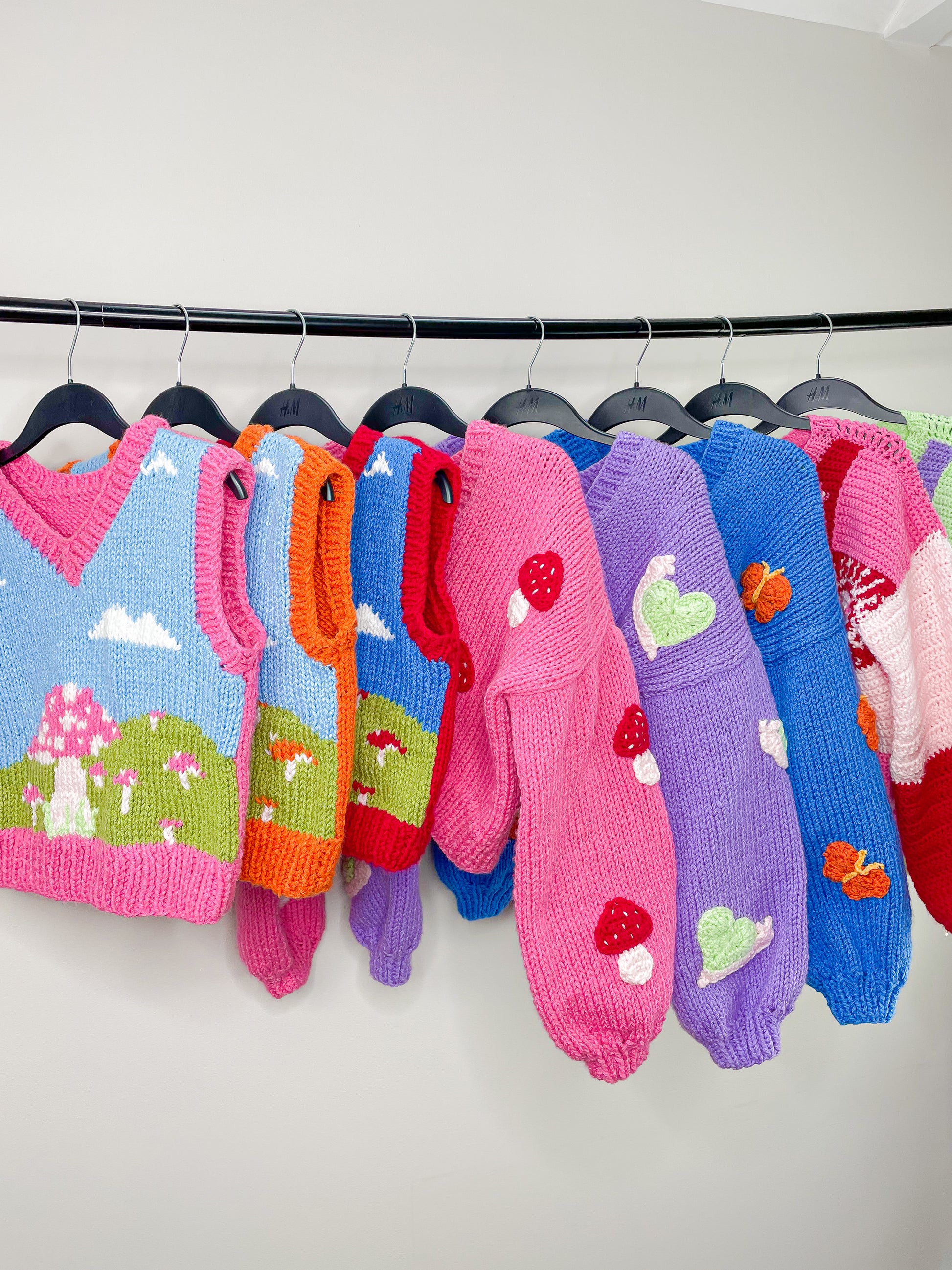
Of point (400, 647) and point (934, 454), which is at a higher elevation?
point (934, 454)

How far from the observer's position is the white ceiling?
1.40m

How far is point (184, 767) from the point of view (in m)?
0.87

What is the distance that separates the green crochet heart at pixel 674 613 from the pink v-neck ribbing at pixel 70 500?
49cm

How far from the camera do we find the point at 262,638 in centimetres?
86

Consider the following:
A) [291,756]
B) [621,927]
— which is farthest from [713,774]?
[291,756]

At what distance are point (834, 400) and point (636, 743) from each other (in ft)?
1.77

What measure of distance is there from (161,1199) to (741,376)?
4.31ft

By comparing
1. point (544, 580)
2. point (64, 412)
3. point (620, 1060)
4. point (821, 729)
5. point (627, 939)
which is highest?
point (64, 412)

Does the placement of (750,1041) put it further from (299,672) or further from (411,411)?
(411,411)

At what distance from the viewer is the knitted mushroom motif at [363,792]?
0.99m

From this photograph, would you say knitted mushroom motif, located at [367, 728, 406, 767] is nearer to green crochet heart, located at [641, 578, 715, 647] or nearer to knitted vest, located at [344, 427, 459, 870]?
knitted vest, located at [344, 427, 459, 870]

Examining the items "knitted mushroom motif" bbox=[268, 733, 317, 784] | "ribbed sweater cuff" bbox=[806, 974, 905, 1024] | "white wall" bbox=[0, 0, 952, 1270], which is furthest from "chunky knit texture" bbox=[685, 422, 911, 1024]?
"knitted mushroom motif" bbox=[268, 733, 317, 784]

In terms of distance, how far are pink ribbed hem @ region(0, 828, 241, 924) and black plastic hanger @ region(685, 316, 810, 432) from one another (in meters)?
0.73

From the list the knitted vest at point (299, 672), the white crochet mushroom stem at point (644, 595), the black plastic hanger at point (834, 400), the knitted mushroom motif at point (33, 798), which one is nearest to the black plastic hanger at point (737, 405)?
the black plastic hanger at point (834, 400)
